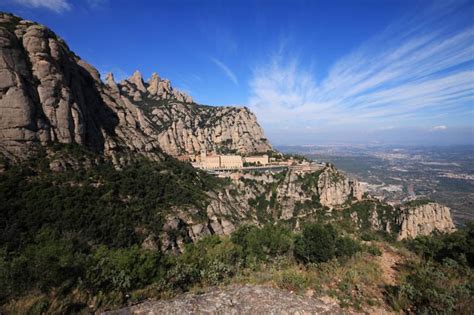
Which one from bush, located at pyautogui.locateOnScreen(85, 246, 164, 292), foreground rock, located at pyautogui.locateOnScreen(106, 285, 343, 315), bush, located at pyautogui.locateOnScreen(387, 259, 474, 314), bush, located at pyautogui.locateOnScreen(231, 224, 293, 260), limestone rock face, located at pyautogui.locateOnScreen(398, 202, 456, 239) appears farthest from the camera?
limestone rock face, located at pyautogui.locateOnScreen(398, 202, 456, 239)

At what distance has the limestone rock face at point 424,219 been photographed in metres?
57.5

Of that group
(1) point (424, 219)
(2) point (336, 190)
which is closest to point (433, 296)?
(1) point (424, 219)

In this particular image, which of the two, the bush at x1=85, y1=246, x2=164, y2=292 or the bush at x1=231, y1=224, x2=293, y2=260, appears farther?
the bush at x1=231, y1=224, x2=293, y2=260

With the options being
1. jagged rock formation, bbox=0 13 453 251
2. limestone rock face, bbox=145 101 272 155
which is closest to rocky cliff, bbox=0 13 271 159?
jagged rock formation, bbox=0 13 453 251

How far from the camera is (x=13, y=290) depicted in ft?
22.0

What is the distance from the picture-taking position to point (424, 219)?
195 ft

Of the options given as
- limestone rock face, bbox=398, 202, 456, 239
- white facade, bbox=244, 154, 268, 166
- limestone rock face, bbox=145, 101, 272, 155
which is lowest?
limestone rock face, bbox=398, 202, 456, 239

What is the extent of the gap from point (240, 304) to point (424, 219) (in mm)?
71961

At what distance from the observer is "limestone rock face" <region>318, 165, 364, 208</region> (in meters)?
73.1

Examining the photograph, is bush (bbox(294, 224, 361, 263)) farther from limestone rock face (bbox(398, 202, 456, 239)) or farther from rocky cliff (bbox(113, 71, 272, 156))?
rocky cliff (bbox(113, 71, 272, 156))

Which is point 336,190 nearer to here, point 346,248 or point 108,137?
point 108,137

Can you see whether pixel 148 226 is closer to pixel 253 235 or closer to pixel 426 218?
pixel 253 235

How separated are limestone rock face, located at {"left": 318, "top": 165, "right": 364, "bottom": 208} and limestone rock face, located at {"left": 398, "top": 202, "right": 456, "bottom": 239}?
14.7 meters

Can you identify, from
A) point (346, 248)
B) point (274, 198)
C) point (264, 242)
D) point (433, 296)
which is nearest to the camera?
point (433, 296)
